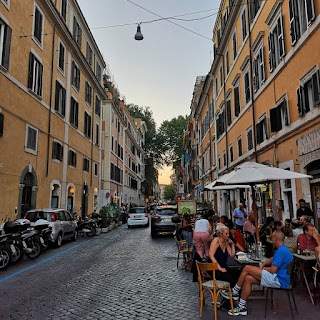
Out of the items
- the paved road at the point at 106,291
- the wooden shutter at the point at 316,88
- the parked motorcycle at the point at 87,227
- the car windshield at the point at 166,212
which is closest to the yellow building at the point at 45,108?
the parked motorcycle at the point at 87,227

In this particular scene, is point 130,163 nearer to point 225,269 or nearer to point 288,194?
point 288,194

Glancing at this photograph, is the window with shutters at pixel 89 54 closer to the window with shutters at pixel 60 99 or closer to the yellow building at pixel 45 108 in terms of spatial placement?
the yellow building at pixel 45 108

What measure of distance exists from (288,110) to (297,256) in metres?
7.34

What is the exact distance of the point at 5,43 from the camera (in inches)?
563

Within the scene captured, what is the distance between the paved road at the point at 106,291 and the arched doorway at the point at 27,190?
520 cm

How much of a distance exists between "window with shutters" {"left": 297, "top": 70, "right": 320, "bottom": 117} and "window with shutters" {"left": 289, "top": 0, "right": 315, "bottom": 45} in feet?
5.48

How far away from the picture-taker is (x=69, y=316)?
5.25 m

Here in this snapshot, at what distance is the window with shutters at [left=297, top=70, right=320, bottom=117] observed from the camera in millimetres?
10055

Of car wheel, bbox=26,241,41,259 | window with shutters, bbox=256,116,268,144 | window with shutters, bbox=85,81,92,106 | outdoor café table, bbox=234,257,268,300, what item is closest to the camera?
outdoor café table, bbox=234,257,268,300

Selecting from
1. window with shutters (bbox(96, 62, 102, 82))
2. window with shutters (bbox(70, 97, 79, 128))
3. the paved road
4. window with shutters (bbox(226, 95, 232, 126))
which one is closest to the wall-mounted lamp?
the paved road

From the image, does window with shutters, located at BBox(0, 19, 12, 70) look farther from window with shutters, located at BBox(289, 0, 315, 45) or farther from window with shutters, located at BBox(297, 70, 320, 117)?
window with shutters, located at BBox(297, 70, 320, 117)

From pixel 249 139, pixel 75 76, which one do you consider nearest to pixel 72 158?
pixel 75 76

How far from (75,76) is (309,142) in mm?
18919

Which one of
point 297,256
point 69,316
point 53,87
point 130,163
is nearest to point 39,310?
point 69,316
